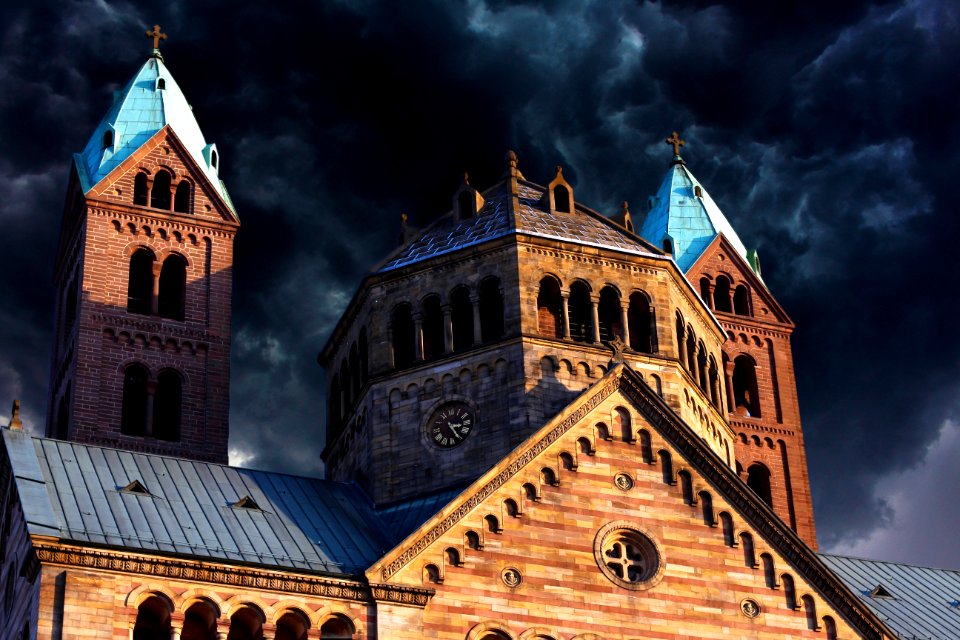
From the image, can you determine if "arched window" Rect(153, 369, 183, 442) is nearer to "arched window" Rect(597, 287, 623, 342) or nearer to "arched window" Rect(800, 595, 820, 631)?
"arched window" Rect(597, 287, 623, 342)

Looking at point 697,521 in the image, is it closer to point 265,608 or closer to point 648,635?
point 648,635

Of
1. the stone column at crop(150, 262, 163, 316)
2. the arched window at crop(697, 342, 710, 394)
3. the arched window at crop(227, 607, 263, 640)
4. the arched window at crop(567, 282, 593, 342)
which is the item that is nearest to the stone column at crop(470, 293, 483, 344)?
the arched window at crop(567, 282, 593, 342)

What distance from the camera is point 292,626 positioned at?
52406 mm

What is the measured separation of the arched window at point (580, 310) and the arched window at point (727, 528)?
31.8 ft

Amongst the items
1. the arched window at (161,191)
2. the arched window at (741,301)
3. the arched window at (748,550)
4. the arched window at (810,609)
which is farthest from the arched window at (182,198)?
the arched window at (810,609)

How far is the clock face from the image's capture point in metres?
62.4

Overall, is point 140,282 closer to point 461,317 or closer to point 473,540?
point 461,317

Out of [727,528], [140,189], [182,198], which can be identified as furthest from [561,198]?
[140,189]

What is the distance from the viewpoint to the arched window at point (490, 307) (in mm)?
64375

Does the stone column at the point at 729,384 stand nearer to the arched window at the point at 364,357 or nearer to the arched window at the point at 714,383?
the arched window at the point at 714,383

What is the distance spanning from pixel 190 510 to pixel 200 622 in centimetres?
532

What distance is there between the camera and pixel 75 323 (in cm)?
7756

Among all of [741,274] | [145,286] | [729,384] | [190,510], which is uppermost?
[741,274]

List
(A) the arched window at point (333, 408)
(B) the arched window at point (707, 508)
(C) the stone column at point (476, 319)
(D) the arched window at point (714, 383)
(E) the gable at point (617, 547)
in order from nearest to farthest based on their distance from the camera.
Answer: (E) the gable at point (617, 547) → (B) the arched window at point (707, 508) → (C) the stone column at point (476, 319) → (D) the arched window at point (714, 383) → (A) the arched window at point (333, 408)
